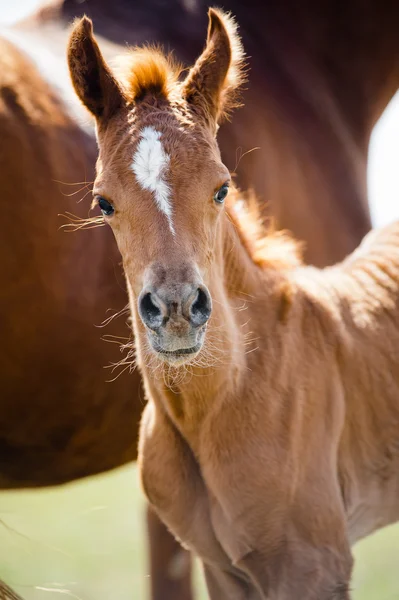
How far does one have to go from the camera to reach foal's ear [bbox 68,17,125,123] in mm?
2766

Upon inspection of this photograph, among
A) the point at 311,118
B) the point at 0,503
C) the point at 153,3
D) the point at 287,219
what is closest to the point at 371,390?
the point at 287,219

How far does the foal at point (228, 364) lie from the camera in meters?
2.53

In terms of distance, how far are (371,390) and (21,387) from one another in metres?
1.28

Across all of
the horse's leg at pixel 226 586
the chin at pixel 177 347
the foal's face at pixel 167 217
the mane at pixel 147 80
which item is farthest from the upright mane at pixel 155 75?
the horse's leg at pixel 226 586

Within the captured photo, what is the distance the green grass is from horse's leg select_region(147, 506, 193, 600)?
113 millimetres

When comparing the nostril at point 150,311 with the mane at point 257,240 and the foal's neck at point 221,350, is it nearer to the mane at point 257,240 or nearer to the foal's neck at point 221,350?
the foal's neck at point 221,350

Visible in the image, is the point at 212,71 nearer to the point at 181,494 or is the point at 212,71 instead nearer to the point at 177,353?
the point at 177,353

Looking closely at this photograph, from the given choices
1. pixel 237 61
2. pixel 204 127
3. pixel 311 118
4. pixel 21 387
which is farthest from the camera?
pixel 311 118

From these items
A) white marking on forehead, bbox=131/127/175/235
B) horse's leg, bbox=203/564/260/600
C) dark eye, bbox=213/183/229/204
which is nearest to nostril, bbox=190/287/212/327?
white marking on forehead, bbox=131/127/175/235

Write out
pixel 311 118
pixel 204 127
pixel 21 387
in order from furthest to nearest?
pixel 311 118 < pixel 21 387 < pixel 204 127

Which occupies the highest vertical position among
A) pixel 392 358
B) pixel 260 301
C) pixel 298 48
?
pixel 298 48

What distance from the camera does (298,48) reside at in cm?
488

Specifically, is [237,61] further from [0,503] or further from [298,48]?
[0,503]

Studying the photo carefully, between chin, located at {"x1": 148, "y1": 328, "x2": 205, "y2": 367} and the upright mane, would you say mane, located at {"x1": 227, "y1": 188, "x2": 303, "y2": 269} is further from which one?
chin, located at {"x1": 148, "y1": 328, "x2": 205, "y2": 367}
